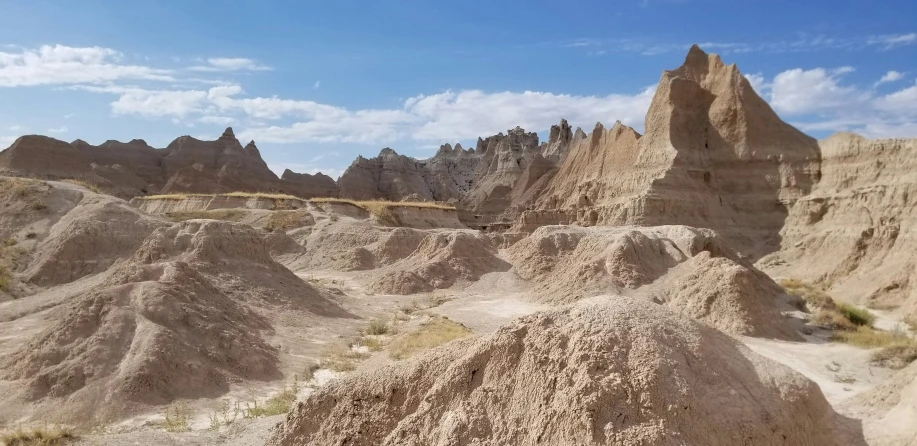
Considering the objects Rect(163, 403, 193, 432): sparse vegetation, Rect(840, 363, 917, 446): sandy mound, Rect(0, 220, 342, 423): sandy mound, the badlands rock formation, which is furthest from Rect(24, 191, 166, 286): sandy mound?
the badlands rock formation

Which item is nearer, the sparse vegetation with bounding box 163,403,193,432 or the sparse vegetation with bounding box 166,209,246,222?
the sparse vegetation with bounding box 163,403,193,432

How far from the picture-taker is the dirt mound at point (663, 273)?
17.0 m

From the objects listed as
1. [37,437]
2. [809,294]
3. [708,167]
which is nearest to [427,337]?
[37,437]

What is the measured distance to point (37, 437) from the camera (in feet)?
26.3

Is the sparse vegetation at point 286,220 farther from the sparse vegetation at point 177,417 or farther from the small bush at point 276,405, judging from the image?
the sparse vegetation at point 177,417

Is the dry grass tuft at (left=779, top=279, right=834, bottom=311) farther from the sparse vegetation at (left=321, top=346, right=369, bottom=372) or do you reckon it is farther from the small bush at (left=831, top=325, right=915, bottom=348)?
the sparse vegetation at (left=321, top=346, right=369, bottom=372)

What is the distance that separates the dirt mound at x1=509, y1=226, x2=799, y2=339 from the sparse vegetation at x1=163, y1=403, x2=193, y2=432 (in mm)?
12726

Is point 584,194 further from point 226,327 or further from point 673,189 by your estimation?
point 226,327

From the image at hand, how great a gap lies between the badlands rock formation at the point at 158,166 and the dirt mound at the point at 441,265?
39.7 m

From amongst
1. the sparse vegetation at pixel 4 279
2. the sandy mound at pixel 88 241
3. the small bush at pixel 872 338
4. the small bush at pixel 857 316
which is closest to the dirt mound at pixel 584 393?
the small bush at pixel 872 338

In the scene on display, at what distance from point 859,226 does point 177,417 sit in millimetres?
29469

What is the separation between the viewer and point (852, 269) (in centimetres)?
2688

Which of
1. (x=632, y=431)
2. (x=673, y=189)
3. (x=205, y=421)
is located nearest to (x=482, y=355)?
(x=632, y=431)

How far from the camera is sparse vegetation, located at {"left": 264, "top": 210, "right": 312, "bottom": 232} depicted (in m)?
39.8
